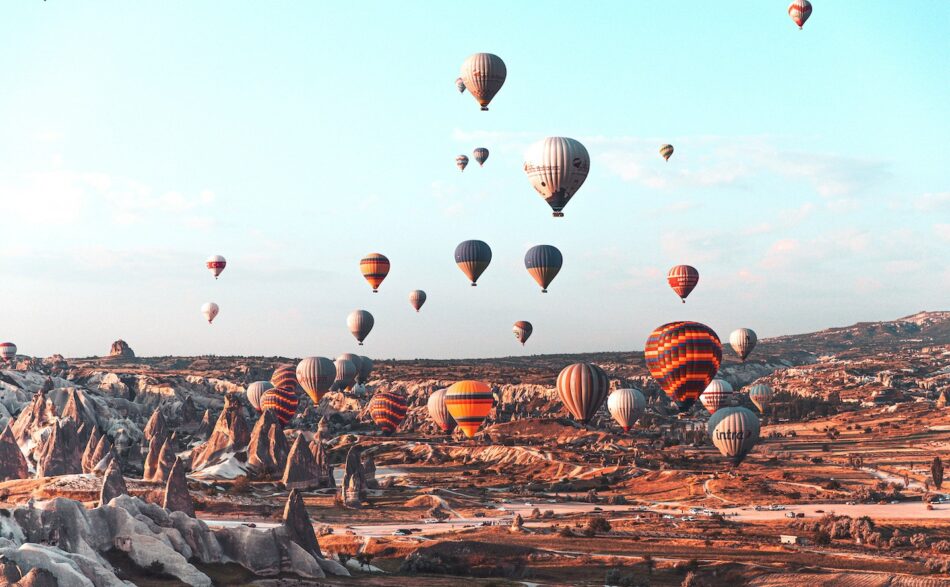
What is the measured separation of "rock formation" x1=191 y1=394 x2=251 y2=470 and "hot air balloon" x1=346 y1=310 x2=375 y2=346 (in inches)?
868

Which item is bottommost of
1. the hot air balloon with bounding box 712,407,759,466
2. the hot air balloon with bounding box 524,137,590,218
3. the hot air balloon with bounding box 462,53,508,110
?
the hot air balloon with bounding box 712,407,759,466

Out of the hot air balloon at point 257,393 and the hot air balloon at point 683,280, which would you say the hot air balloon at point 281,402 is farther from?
the hot air balloon at point 683,280

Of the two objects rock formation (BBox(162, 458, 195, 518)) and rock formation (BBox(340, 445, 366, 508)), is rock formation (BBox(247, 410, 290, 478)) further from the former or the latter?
rock formation (BBox(162, 458, 195, 518))

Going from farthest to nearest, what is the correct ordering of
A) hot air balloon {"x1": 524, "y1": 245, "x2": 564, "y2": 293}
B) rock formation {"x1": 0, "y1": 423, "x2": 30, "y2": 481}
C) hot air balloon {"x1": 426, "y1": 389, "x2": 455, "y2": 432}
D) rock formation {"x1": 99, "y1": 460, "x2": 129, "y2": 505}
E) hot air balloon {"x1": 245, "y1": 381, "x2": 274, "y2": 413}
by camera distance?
1. hot air balloon {"x1": 245, "y1": 381, "x2": 274, "y2": 413}
2. hot air balloon {"x1": 426, "y1": 389, "x2": 455, "y2": 432}
3. rock formation {"x1": 0, "y1": 423, "x2": 30, "y2": 481}
4. hot air balloon {"x1": 524, "y1": 245, "x2": 564, "y2": 293}
5. rock formation {"x1": 99, "y1": 460, "x2": 129, "y2": 505}

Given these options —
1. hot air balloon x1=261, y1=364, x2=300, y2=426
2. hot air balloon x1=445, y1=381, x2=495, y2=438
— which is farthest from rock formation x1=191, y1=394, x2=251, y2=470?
hot air balloon x1=445, y1=381, x2=495, y2=438

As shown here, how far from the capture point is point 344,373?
17100 cm

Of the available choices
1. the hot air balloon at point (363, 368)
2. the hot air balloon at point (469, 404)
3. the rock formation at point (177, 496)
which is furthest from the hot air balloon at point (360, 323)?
the rock formation at point (177, 496)

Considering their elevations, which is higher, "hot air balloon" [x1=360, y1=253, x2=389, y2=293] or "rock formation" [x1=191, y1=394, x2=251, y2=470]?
"hot air balloon" [x1=360, y1=253, x2=389, y2=293]

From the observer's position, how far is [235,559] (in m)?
62.3

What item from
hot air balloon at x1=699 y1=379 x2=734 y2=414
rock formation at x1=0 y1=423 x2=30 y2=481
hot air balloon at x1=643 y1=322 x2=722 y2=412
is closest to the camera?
hot air balloon at x1=643 y1=322 x2=722 y2=412

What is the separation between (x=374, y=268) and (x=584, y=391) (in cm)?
4709

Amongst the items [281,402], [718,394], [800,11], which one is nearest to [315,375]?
[281,402]

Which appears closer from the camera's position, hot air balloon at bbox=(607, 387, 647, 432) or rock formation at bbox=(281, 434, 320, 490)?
rock formation at bbox=(281, 434, 320, 490)

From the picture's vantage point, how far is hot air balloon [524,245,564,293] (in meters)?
111
